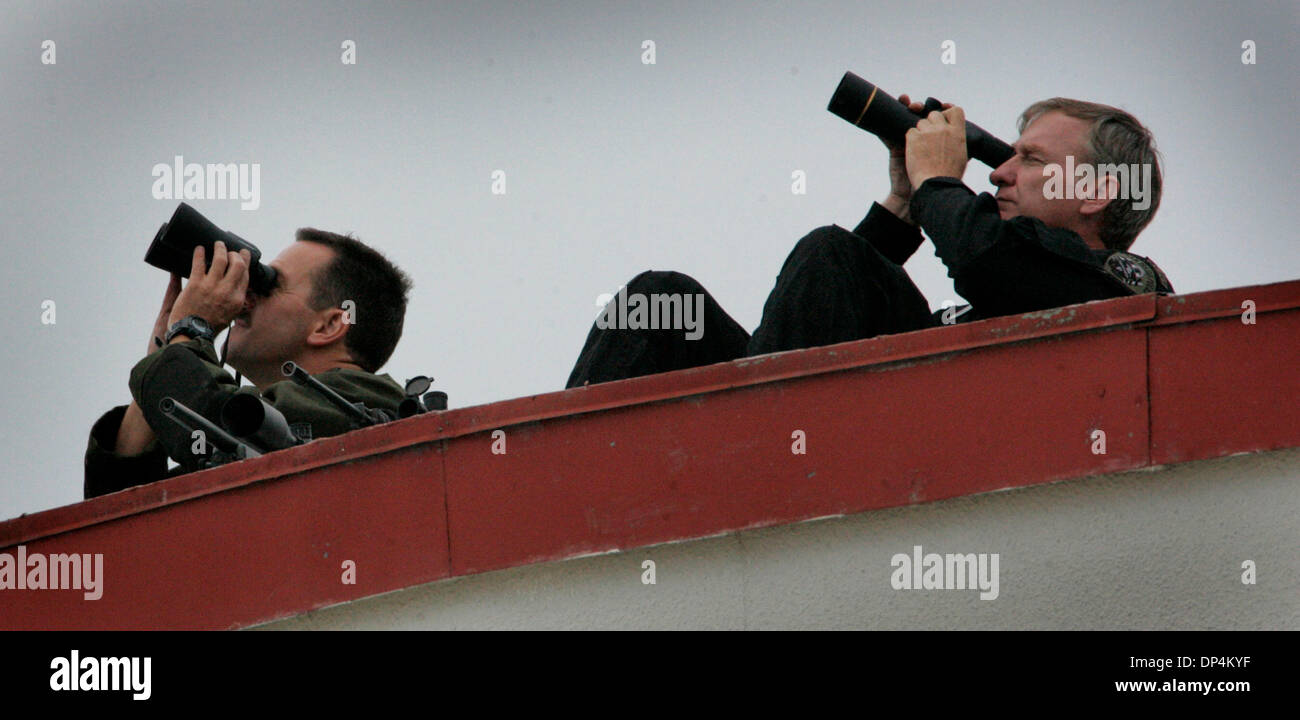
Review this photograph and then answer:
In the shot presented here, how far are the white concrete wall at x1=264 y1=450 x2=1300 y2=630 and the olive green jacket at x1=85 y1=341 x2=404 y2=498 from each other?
1.16 metres

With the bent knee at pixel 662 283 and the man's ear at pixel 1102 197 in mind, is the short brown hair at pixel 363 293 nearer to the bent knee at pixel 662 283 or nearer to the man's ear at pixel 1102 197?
the bent knee at pixel 662 283

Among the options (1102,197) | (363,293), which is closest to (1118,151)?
(1102,197)

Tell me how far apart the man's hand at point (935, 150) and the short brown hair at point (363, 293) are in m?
1.56

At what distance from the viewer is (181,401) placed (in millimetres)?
3539

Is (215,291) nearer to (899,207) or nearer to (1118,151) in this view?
(899,207)

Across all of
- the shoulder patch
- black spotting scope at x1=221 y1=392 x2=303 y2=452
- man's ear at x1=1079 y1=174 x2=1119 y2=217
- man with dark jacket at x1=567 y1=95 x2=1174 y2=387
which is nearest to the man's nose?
man with dark jacket at x1=567 y1=95 x2=1174 y2=387

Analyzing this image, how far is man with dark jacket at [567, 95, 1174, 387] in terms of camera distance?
3168mm

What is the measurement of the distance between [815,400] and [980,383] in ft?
0.88

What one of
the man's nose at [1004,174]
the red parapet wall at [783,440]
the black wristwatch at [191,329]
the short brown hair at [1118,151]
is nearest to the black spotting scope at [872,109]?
the man's nose at [1004,174]

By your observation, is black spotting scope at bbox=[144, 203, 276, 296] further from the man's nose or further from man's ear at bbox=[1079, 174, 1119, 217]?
man's ear at bbox=[1079, 174, 1119, 217]

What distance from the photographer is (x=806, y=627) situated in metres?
2.74

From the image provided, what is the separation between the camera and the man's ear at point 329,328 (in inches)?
170
